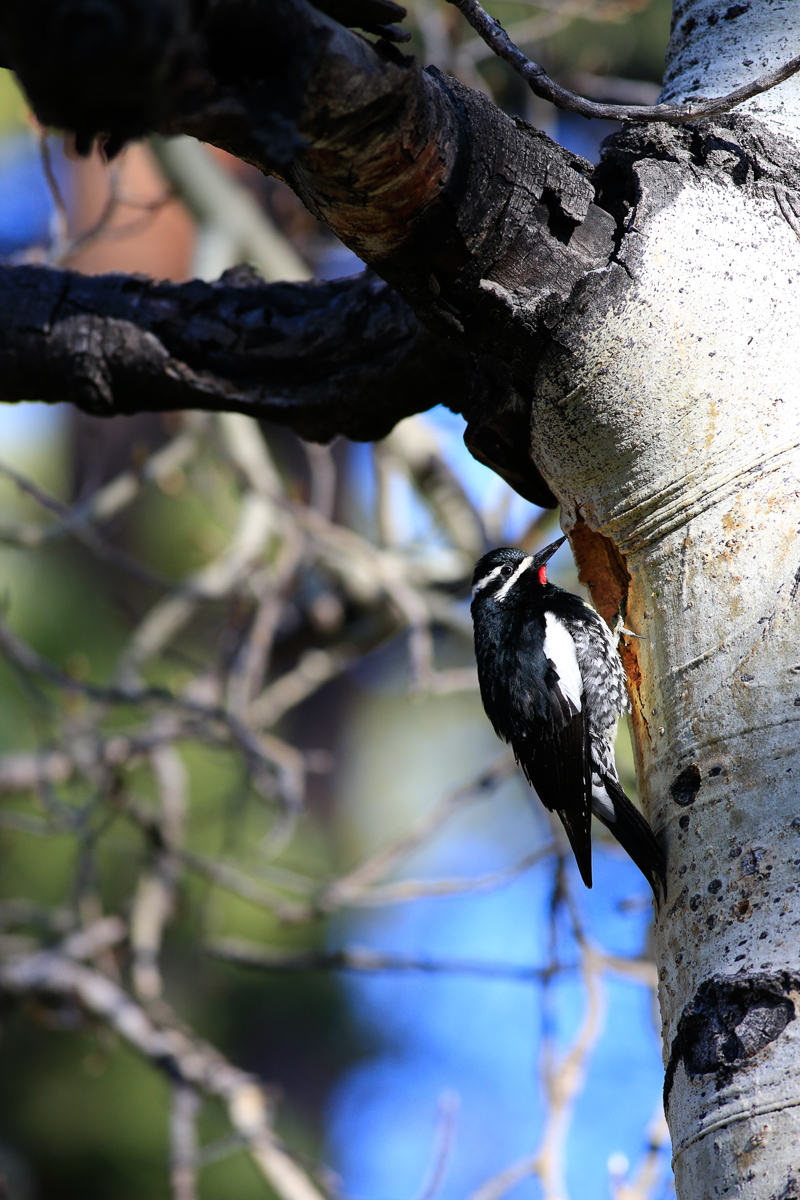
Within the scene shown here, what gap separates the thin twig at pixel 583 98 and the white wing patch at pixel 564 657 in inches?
70.1

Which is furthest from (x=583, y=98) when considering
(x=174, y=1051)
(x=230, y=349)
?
(x=174, y=1051)

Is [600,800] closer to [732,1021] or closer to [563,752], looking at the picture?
[563,752]

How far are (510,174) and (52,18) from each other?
0.88 metres

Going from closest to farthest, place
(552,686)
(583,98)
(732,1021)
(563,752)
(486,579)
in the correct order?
(732,1021) < (583,98) < (563,752) < (552,686) < (486,579)

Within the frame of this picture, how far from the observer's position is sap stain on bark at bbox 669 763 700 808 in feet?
5.72

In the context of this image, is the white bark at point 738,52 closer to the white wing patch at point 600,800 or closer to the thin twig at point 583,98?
the thin twig at point 583,98

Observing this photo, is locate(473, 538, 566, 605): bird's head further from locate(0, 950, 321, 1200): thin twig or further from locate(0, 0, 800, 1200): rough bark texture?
locate(0, 950, 321, 1200): thin twig

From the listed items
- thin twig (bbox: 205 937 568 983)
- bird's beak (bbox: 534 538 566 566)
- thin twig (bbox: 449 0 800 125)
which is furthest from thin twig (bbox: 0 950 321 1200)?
thin twig (bbox: 449 0 800 125)

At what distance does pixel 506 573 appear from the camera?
3.61m

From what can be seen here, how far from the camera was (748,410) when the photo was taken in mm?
1821

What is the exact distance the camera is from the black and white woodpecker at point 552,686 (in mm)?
3107

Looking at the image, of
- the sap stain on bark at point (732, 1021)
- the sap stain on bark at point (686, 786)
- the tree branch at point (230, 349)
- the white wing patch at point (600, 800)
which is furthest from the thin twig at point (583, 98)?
the white wing patch at point (600, 800)

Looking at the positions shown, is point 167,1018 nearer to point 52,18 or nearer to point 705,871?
point 705,871

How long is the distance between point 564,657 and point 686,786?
62.3 inches
